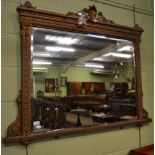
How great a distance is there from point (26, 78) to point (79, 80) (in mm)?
531

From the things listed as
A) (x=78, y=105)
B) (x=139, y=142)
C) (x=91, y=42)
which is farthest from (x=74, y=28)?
(x=139, y=142)

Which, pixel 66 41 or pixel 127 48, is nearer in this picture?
pixel 66 41

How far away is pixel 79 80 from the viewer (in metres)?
1.97

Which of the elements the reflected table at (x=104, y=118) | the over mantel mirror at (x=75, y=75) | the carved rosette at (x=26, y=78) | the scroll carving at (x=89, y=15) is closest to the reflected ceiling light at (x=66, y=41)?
the over mantel mirror at (x=75, y=75)

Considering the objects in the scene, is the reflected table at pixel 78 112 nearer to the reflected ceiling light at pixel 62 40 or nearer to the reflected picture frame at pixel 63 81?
the reflected picture frame at pixel 63 81

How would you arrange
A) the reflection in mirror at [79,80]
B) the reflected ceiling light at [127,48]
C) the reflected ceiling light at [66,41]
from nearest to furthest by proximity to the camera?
the reflection in mirror at [79,80]
the reflected ceiling light at [66,41]
the reflected ceiling light at [127,48]

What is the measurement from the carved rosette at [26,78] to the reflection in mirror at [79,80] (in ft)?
0.18

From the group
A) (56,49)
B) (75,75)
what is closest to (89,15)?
(56,49)

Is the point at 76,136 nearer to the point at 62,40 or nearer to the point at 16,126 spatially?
the point at 16,126

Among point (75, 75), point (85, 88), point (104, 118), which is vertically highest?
point (75, 75)

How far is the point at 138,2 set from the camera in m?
2.46

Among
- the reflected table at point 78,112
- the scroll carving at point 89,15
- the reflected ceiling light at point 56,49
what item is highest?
the scroll carving at point 89,15

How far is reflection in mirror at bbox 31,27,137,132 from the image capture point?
69.6 inches

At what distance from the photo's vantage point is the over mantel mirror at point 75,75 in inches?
65.9
